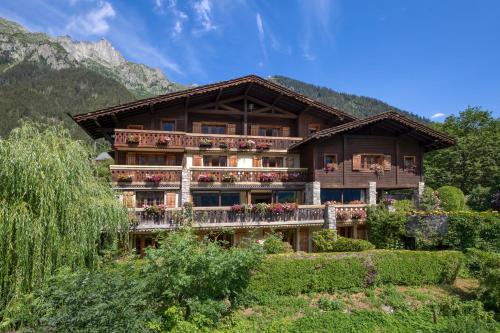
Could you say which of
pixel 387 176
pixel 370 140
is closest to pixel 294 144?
pixel 370 140

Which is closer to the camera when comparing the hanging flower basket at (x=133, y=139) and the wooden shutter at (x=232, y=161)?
the hanging flower basket at (x=133, y=139)

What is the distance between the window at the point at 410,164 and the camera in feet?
75.6

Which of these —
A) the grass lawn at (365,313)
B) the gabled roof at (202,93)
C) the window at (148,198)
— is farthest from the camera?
the window at (148,198)

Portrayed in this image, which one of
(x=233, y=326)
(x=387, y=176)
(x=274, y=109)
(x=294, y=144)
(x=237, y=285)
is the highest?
(x=274, y=109)

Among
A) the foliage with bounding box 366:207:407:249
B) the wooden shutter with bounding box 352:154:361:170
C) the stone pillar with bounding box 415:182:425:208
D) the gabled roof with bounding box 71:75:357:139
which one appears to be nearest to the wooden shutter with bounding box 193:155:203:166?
the gabled roof with bounding box 71:75:357:139

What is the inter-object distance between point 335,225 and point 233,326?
10.8 meters

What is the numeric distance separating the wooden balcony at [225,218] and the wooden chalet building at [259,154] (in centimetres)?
7

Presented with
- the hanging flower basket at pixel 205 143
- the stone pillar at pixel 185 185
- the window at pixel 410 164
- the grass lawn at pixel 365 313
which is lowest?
the grass lawn at pixel 365 313

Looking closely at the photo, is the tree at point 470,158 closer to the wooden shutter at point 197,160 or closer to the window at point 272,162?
the window at point 272,162

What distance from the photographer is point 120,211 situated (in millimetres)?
12047

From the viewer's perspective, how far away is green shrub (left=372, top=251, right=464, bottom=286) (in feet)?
45.6

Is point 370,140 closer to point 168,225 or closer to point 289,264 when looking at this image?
point 289,264

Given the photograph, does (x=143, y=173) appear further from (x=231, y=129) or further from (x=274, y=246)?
(x=274, y=246)

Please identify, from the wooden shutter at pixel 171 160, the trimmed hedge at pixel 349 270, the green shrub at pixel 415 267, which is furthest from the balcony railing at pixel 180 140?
the green shrub at pixel 415 267
